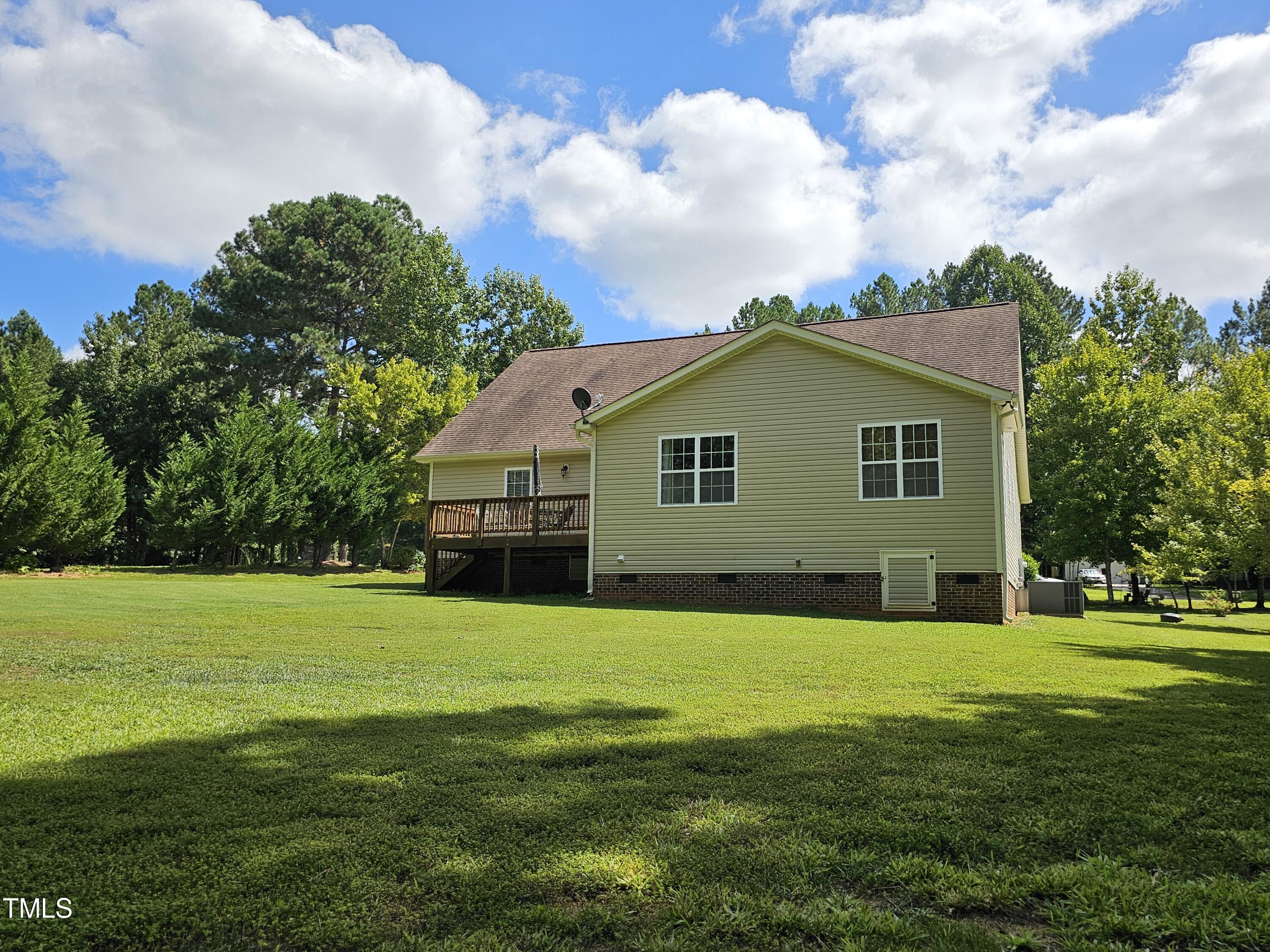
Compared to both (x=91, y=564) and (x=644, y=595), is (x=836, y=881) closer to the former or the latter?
(x=644, y=595)

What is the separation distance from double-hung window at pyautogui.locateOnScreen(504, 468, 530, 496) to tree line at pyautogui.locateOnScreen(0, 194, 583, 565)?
10933 mm

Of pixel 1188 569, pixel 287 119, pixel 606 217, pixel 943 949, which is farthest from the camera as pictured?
pixel 606 217

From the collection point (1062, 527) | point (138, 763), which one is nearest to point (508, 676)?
point (138, 763)

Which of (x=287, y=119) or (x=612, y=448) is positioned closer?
(x=612, y=448)

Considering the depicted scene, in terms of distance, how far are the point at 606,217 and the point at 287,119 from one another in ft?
35.1

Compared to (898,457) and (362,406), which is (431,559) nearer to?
(898,457)

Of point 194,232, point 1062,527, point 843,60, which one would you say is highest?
point 194,232

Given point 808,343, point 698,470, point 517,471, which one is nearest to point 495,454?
point 517,471

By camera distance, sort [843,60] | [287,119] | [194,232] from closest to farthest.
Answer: [843,60]
[287,119]
[194,232]

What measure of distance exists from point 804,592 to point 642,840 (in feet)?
42.0

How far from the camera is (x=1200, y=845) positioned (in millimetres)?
2639

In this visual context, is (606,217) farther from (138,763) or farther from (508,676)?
(138,763)

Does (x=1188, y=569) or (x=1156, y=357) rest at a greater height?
(x=1156, y=357)

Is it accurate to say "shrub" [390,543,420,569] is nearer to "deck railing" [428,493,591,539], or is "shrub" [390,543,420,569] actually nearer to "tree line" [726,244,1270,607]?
"deck railing" [428,493,591,539]
